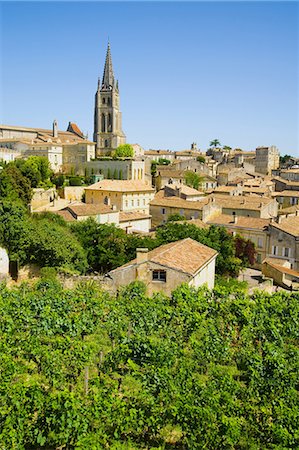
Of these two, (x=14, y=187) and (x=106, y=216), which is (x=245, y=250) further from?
(x=14, y=187)

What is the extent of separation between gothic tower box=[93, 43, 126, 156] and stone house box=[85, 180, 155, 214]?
3291 centimetres

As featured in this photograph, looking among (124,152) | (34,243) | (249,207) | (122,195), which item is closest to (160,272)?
(34,243)

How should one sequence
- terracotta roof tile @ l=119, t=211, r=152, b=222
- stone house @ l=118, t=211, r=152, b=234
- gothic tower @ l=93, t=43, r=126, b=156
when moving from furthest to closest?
1. gothic tower @ l=93, t=43, r=126, b=156
2. terracotta roof tile @ l=119, t=211, r=152, b=222
3. stone house @ l=118, t=211, r=152, b=234

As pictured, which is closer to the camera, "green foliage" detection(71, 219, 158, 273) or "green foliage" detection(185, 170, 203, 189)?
"green foliage" detection(71, 219, 158, 273)

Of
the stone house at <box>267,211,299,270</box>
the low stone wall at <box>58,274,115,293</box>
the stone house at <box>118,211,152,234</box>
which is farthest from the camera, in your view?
the stone house at <box>118,211,152,234</box>

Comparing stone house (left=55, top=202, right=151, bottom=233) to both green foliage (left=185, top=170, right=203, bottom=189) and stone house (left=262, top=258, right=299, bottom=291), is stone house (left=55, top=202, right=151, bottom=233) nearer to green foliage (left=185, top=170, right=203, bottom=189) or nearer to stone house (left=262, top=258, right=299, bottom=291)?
stone house (left=262, top=258, right=299, bottom=291)

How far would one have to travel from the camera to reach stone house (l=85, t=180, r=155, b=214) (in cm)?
4731

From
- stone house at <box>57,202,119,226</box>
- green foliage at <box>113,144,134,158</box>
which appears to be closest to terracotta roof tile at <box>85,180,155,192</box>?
stone house at <box>57,202,119,226</box>

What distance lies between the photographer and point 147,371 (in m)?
11.4

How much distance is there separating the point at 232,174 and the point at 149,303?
62242mm

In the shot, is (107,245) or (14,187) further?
(14,187)

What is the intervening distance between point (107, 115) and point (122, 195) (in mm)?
41816

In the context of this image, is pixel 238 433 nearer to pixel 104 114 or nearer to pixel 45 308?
pixel 45 308

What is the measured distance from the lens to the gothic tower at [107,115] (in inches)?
3243
